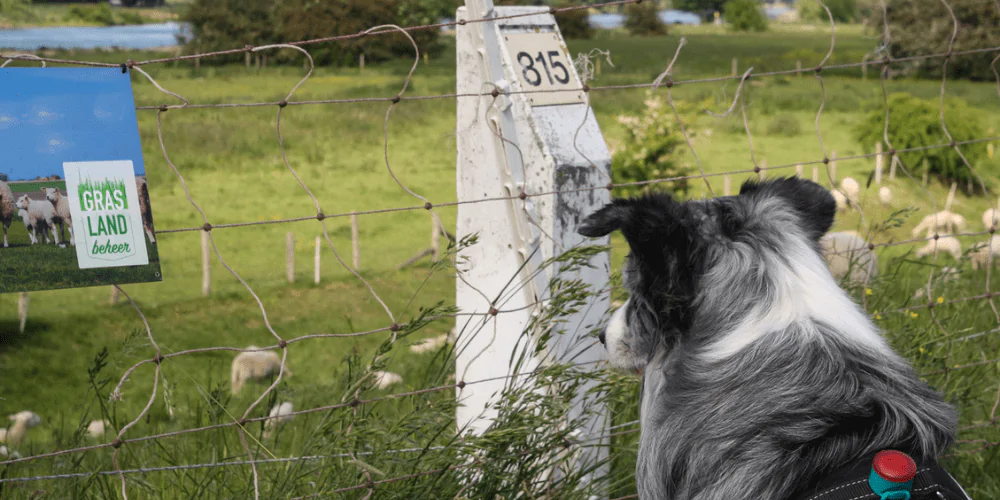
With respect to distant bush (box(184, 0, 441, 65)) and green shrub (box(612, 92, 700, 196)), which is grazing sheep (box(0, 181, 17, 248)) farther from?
distant bush (box(184, 0, 441, 65))

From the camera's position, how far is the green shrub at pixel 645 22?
127 feet

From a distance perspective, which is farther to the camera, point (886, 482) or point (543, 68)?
point (543, 68)

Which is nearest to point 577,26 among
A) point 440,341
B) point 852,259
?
point 440,341

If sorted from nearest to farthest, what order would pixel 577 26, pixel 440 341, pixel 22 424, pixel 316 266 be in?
pixel 22 424
pixel 440 341
pixel 316 266
pixel 577 26

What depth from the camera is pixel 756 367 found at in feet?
5.10

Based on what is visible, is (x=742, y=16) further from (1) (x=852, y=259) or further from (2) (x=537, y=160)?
(2) (x=537, y=160)

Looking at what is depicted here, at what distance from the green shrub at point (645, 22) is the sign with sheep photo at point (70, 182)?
39.0 metres

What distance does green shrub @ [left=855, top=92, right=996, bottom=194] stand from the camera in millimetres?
20531

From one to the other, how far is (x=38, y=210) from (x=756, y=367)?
1.58 meters

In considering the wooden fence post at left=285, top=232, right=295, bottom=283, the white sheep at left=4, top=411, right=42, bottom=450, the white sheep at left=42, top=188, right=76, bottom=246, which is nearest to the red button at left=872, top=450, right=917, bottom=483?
the white sheep at left=42, top=188, right=76, bottom=246

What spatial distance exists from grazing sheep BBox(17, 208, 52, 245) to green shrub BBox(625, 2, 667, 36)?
129 feet

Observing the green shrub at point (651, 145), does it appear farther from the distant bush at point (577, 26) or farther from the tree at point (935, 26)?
the tree at point (935, 26)

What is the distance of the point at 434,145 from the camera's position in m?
23.8

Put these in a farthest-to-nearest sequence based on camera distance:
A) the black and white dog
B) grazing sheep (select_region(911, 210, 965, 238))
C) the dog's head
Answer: grazing sheep (select_region(911, 210, 965, 238)) → the dog's head → the black and white dog
